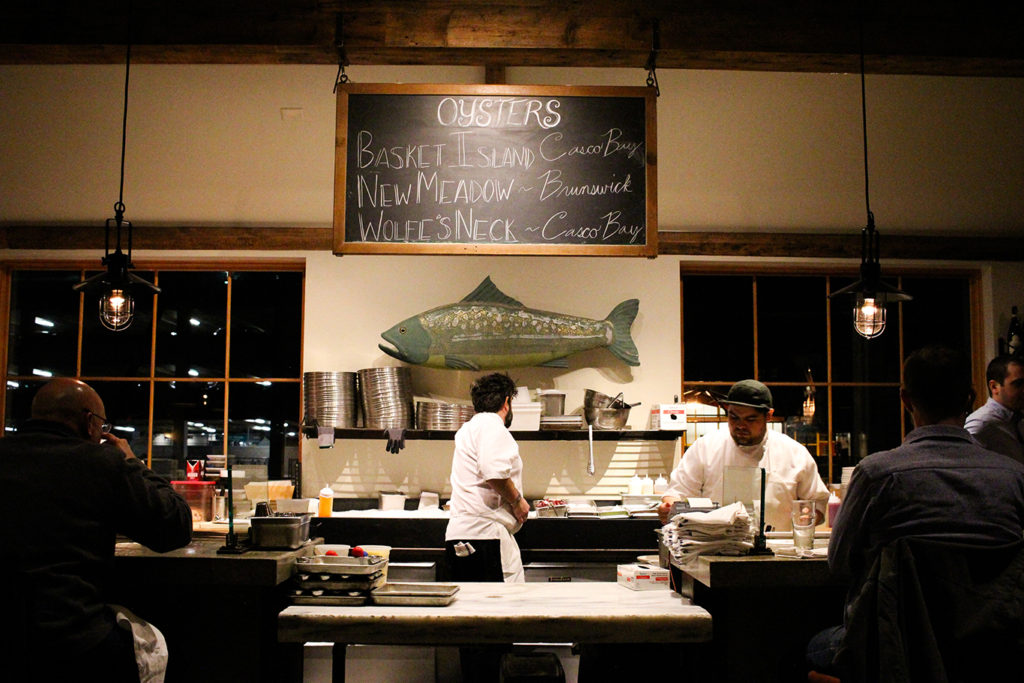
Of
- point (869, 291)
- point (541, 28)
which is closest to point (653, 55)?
point (541, 28)

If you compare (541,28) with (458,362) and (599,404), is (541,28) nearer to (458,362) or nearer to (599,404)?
(458,362)

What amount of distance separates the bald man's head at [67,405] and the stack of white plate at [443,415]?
3061 millimetres

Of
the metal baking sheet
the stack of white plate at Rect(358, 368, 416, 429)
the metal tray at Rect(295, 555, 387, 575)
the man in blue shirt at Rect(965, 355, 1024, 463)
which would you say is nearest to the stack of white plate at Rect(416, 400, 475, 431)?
the stack of white plate at Rect(358, 368, 416, 429)

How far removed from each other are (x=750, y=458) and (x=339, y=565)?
217 centimetres

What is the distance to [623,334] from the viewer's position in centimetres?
599

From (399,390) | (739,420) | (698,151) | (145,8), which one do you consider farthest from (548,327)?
(145,8)

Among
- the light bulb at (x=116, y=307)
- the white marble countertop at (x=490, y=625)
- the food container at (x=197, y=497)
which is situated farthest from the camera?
the light bulb at (x=116, y=307)

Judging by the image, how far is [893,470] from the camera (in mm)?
2270

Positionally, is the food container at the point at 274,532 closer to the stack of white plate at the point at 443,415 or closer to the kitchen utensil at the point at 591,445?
the stack of white plate at the point at 443,415

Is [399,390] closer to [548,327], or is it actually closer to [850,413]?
[548,327]

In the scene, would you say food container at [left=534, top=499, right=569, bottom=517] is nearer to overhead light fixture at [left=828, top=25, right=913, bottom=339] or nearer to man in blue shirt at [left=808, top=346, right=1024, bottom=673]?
overhead light fixture at [left=828, top=25, right=913, bottom=339]

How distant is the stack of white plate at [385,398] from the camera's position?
226 inches

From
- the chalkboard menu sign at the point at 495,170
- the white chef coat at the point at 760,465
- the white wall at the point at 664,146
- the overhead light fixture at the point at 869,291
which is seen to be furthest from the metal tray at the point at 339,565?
the white wall at the point at 664,146

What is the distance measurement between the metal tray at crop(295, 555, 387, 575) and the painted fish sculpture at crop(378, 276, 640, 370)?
2913 mm
